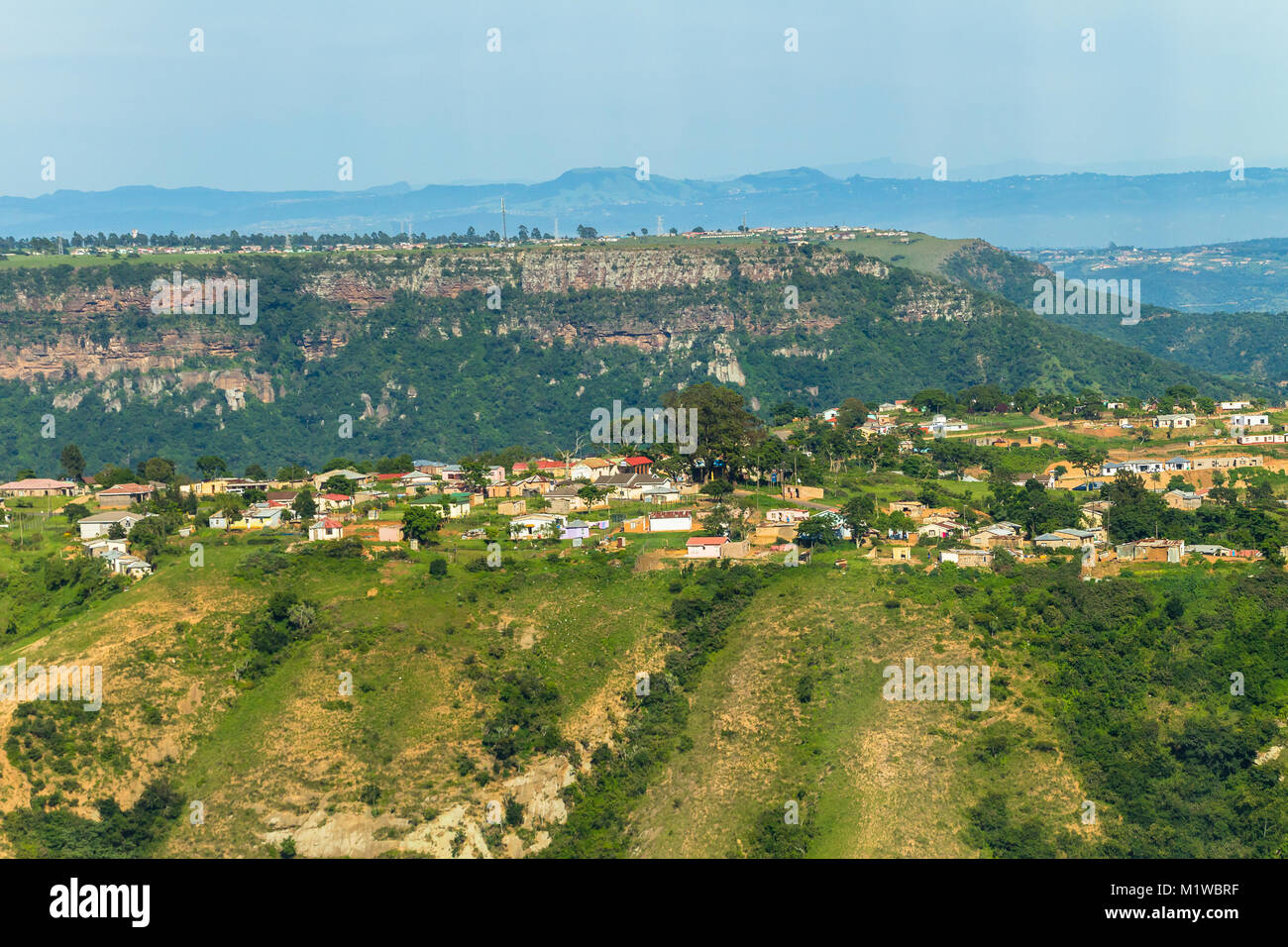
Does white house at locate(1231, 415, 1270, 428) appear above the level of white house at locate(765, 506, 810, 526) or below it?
above

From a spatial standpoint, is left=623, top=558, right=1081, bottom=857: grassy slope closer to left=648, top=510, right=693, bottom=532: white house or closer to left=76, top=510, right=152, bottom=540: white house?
left=648, top=510, right=693, bottom=532: white house

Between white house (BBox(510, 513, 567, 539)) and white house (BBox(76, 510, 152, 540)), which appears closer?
white house (BBox(510, 513, 567, 539))

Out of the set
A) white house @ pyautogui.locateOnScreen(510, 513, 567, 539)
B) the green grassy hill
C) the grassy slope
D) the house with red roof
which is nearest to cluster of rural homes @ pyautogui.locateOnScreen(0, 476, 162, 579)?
the green grassy hill

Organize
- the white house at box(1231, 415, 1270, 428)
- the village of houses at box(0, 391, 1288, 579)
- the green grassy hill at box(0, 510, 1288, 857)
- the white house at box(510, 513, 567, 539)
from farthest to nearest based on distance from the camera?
the white house at box(1231, 415, 1270, 428), the white house at box(510, 513, 567, 539), the village of houses at box(0, 391, 1288, 579), the green grassy hill at box(0, 510, 1288, 857)

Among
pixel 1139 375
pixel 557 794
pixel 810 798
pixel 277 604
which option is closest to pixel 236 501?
pixel 277 604

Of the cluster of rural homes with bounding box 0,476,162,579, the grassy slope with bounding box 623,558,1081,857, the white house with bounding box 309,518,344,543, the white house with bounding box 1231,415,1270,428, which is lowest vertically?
the grassy slope with bounding box 623,558,1081,857

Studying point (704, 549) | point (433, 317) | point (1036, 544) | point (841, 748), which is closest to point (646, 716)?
point (841, 748)

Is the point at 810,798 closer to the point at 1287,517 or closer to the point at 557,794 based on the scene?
the point at 557,794

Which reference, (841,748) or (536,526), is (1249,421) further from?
(841,748)

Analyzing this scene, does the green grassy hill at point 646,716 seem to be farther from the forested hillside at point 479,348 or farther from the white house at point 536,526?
the forested hillside at point 479,348
